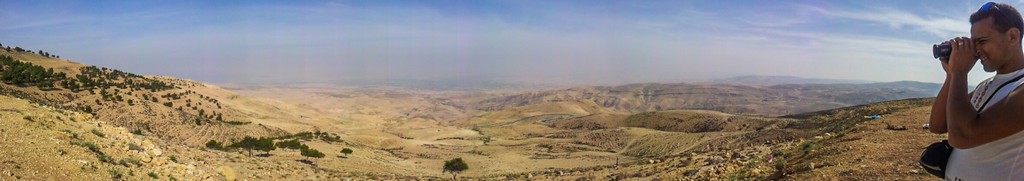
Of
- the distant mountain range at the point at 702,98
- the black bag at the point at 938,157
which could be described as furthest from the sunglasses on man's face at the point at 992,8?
the distant mountain range at the point at 702,98

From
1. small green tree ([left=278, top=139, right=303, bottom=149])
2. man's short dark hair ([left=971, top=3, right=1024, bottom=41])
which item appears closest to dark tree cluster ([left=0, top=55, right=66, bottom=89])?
small green tree ([left=278, top=139, right=303, bottom=149])

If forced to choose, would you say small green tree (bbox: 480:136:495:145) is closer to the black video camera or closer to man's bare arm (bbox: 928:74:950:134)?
man's bare arm (bbox: 928:74:950:134)

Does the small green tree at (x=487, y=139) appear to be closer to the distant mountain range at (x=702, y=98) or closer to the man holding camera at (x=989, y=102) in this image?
the man holding camera at (x=989, y=102)

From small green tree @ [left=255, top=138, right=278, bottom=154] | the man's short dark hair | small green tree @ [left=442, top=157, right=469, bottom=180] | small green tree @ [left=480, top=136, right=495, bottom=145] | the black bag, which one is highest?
the man's short dark hair

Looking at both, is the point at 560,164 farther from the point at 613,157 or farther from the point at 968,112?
the point at 968,112

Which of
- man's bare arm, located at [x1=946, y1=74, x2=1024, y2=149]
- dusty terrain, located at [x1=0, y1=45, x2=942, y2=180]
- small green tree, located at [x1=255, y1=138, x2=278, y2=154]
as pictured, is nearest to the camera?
man's bare arm, located at [x1=946, y1=74, x2=1024, y2=149]

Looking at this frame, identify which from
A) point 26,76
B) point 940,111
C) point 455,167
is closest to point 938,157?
point 940,111

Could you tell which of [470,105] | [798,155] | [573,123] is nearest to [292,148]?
[798,155]
